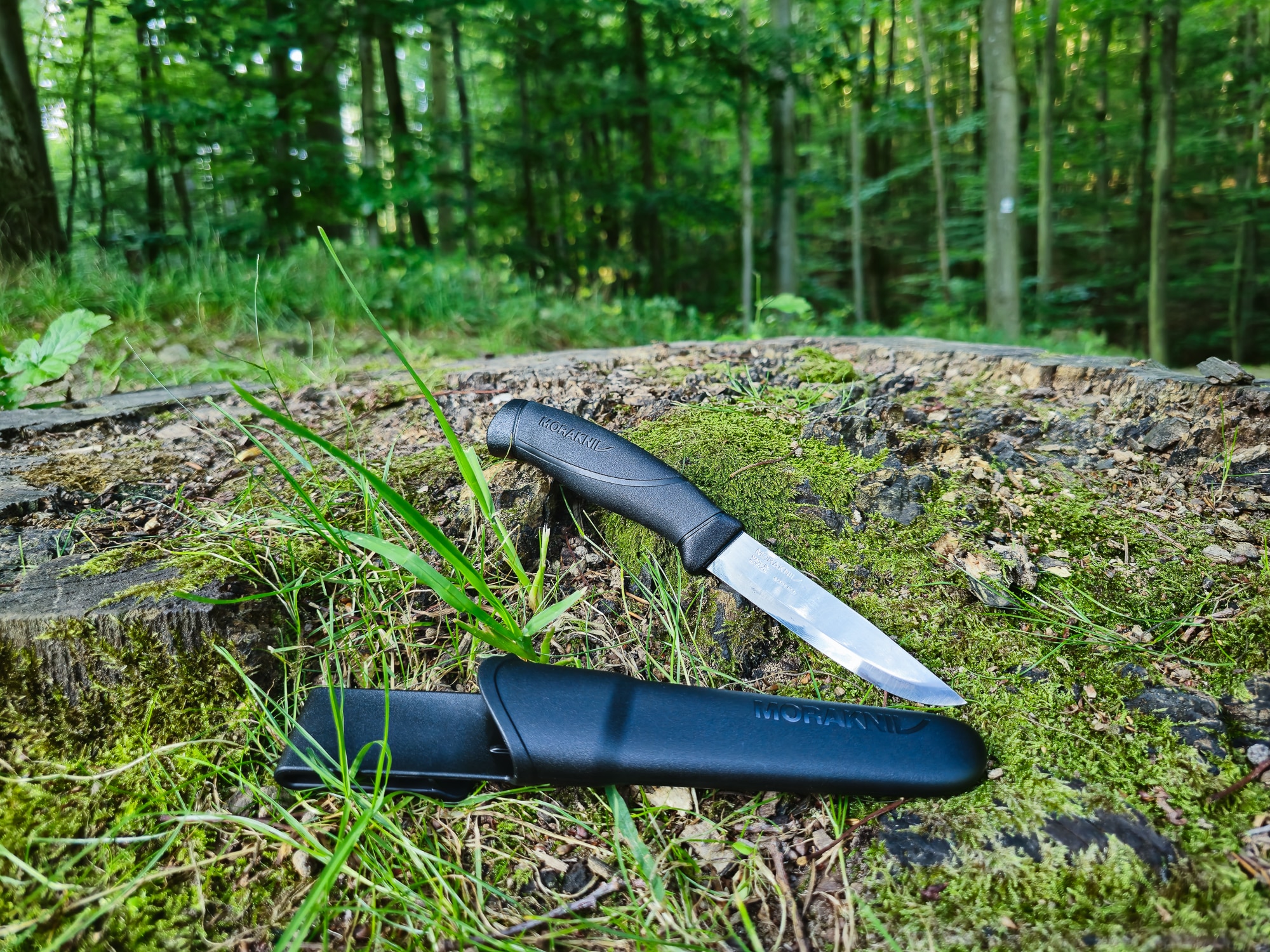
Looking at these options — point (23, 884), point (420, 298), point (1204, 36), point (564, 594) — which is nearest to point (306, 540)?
point (564, 594)

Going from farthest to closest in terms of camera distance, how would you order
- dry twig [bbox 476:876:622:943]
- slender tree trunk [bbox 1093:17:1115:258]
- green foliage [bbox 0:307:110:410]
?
slender tree trunk [bbox 1093:17:1115:258]
green foliage [bbox 0:307:110:410]
dry twig [bbox 476:876:622:943]

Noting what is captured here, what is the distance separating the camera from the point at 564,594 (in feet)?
4.89

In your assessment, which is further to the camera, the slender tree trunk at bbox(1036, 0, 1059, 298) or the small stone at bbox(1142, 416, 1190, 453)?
the slender tree trunk at bbox(1036, 0, 1059, 298)

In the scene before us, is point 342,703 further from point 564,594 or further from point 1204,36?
point 1204,36

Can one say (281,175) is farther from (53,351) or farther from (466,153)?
(466,153)

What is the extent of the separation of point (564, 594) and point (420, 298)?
3.68 m

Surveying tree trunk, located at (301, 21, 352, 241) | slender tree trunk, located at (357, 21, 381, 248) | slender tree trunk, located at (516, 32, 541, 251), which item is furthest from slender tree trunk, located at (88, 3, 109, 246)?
slender tree trunk, located at (516, 32, 541, 251)

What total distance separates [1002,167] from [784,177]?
8.75 ft

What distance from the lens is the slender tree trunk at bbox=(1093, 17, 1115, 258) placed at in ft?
46.3

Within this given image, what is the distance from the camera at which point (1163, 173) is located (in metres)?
9.72

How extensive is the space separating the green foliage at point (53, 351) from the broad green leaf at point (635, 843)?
7.10ft

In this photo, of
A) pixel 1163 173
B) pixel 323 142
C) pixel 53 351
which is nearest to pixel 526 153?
pixel 323 142

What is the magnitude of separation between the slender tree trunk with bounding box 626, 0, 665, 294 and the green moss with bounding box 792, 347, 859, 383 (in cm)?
628

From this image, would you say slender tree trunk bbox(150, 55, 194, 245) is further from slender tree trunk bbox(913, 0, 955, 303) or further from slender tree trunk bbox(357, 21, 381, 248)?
slender tree trunk bbox(913, 0, 955, 303)
